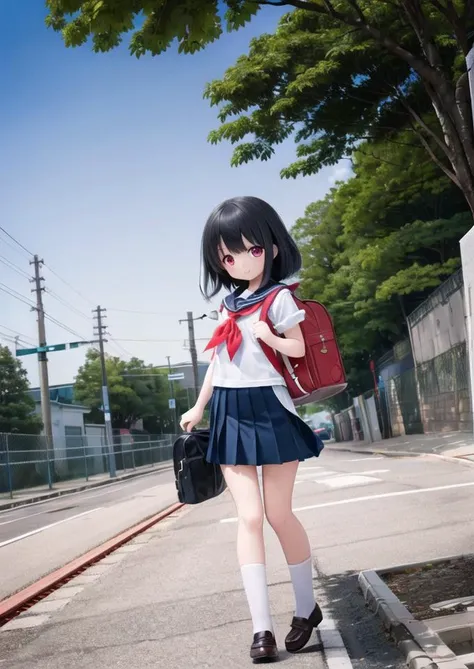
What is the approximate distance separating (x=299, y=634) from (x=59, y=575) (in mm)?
4229

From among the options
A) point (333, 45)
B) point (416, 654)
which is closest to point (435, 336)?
point (333, 45)

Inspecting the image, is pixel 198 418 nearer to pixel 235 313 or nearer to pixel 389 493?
pixel 235 313

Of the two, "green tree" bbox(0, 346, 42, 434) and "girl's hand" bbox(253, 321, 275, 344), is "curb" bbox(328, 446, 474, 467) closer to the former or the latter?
"girl's hand" bbox(253, 321, 275, 344)

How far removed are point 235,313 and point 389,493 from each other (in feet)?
27.9

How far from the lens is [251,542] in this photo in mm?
4102

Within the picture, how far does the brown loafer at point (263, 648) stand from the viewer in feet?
13.1

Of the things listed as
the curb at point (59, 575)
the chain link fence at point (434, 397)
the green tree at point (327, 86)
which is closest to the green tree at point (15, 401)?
the chain link fence at point (434, 397)

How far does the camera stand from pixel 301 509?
11.6 metres

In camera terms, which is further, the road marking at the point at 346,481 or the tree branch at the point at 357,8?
the road marking at the point at 346,481

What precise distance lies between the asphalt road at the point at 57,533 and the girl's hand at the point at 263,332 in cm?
436

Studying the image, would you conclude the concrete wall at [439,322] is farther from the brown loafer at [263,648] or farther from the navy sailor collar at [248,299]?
the brown loafer at [263,648]

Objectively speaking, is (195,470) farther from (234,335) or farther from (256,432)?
(234,335)

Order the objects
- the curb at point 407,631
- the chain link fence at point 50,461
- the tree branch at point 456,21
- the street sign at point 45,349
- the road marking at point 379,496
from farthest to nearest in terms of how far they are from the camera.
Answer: the street sign at point 45,349 < the chain link fence at point 50,461 < the road marking at point 379,496 < the tree branch at point 456,21 < the curb at point 407,631

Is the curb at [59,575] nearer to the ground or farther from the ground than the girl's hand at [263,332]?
nearer to the ground
